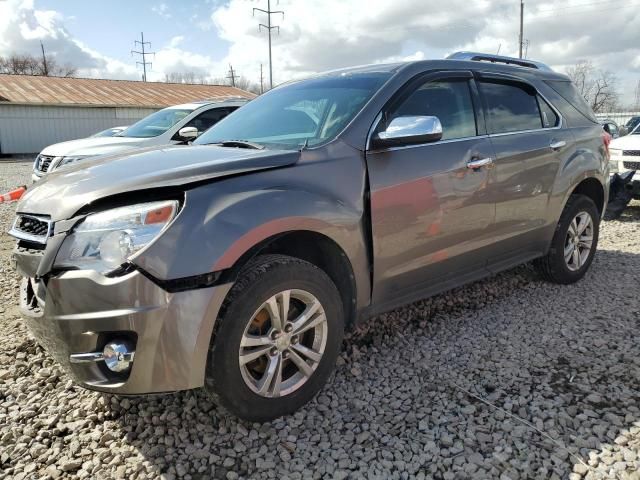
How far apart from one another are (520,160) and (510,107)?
449mm

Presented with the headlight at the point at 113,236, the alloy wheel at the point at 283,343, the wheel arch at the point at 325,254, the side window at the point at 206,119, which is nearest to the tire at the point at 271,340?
the alloy wheel at the point at 283,343

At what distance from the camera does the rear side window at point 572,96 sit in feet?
14.4

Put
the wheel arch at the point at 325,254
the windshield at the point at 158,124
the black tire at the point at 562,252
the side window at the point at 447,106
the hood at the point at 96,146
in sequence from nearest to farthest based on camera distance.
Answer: the wheel arch at the point at 325,254, the side window at the point at 447,106, the black tire at the point at 562,252, the hood at the point at 96,146, the windshield at the point at 158,124

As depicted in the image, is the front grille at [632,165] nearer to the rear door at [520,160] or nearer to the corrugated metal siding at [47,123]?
the rear door at [520,160]

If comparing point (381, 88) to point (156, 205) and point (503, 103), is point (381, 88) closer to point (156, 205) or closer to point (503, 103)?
point (503, 103)

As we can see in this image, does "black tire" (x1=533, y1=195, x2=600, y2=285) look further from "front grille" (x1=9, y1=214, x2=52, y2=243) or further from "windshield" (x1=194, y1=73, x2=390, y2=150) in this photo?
"front grille" (x1=9, y1=214, x2=52, y2=243)

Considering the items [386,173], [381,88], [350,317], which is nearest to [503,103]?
[381,88]

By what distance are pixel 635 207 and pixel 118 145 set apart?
28.1ft

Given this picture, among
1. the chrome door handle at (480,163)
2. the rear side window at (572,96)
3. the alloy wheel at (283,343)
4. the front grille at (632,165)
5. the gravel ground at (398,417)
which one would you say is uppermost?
the rear side window at (572,96)

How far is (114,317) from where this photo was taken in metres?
2.09

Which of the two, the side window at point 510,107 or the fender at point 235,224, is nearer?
the fender at point 235,224

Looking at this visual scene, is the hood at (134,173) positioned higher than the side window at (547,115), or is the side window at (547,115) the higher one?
the side window at (547,115)

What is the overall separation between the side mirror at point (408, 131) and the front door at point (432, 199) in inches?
3.5

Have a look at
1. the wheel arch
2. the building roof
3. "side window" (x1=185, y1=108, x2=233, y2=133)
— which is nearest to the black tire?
the wheel arch
